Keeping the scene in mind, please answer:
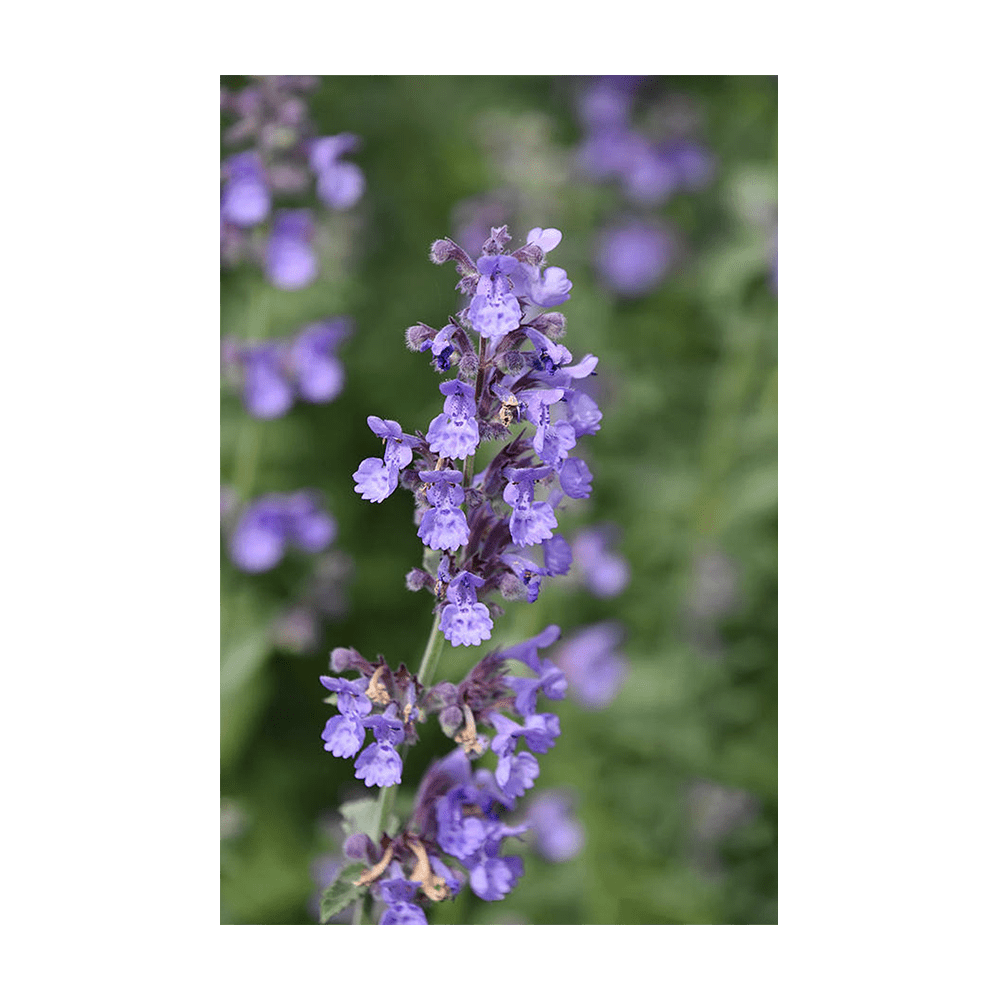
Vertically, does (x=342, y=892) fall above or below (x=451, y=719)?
below

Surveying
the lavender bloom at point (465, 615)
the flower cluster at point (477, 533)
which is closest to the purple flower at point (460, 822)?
the flower cluster at point (477, 533)

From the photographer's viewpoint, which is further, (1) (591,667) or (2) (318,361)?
(1) (591,667)

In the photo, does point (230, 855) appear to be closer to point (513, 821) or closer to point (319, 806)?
point (319, 806)

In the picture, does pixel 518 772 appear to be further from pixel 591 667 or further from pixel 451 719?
pixel 591 667

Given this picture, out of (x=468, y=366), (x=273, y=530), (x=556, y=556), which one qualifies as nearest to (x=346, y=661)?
(x=556, y=556)

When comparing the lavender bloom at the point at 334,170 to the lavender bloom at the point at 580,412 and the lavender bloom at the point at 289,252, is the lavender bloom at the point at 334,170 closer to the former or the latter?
the lavender bloom at the point at 289,252

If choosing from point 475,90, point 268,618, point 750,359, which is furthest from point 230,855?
point 475,90

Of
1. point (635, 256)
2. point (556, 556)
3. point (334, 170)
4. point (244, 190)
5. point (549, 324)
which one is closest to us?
point (549, 324)
